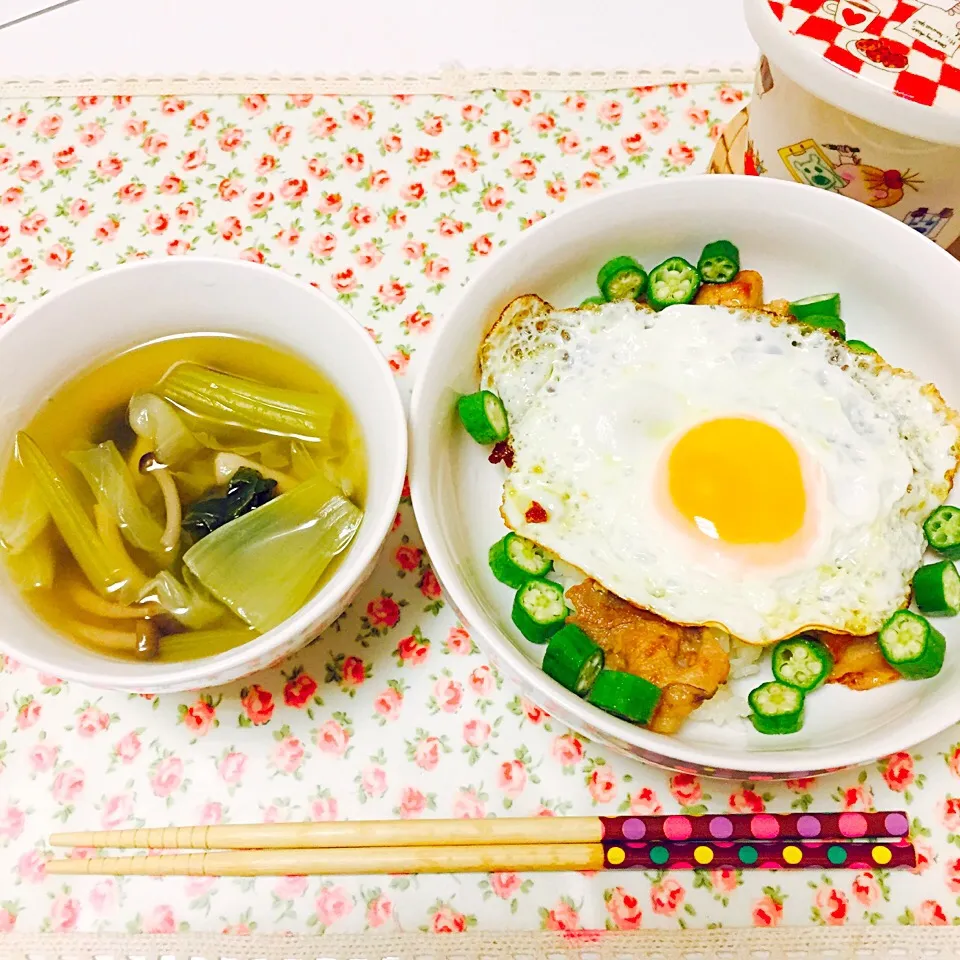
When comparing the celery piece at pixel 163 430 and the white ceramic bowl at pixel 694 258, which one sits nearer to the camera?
the white ceramic bowl at pixel 694 258

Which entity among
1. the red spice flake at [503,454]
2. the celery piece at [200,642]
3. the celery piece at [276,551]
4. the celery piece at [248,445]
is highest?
the celery piece at [248,445]

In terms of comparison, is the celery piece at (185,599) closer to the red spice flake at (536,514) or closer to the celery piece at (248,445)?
the celery piece at (248,445)

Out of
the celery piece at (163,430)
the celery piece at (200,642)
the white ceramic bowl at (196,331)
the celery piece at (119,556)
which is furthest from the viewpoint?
the celery piece at (163,430)

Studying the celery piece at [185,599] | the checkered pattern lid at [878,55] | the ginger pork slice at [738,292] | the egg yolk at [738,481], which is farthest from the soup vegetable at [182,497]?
the checkered pattern lid at [878,55]

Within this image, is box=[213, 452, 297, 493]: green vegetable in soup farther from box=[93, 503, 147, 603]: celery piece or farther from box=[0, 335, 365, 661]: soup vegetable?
box=[93, 503, 147, 603]: celery piece

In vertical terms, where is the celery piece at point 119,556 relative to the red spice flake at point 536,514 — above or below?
above

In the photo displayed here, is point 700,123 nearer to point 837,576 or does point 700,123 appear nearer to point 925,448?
point 925,448

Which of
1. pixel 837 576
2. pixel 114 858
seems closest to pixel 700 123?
pixel 837 576
